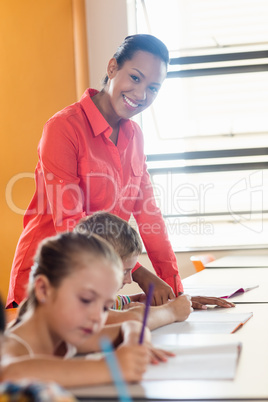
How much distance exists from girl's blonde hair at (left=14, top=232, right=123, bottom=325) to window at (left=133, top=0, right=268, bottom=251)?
312cm

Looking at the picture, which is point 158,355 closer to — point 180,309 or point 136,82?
point 180,309

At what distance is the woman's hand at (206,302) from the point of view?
5.88 ft

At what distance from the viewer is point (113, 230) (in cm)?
159

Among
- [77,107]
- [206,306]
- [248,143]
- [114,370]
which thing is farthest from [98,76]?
[114,370]

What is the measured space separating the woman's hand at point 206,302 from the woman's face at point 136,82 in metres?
0.69

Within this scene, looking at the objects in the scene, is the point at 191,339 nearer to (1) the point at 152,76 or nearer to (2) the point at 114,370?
(2) the point at 114,370

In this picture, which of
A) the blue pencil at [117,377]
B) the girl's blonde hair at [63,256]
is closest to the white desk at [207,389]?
the blue pencil at [117,377]

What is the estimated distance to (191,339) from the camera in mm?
1287

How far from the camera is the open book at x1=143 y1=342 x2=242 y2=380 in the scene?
0.97m

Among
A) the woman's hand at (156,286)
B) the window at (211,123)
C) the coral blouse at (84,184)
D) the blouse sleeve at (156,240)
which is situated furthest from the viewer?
the window at (211,123)

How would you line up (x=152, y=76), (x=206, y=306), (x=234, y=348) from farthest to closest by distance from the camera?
(x=152, y=76) < (x=206, y=306) < (x=234, y=348)

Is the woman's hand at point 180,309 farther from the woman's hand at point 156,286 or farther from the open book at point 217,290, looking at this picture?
the open book at point 217,290

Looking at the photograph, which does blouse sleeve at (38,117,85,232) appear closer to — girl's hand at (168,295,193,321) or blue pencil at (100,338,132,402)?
girl's hand at (168,295,193,321)

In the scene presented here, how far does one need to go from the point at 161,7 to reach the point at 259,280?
238 cm
